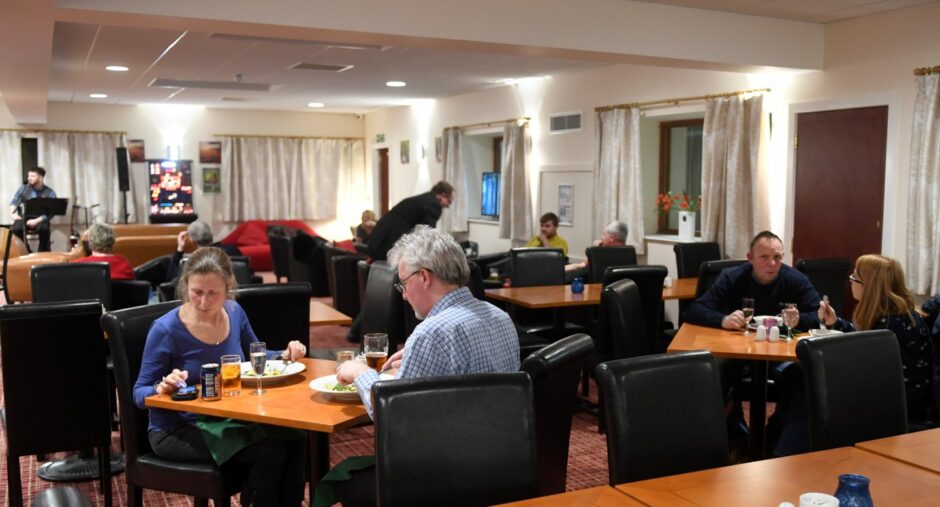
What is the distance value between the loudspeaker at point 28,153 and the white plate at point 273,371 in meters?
10.9

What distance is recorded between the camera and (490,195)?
11086 mm

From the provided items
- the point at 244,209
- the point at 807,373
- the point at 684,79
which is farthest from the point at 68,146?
the point at 807,373

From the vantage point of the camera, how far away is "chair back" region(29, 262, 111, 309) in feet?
15.7

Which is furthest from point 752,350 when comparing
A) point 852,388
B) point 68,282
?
point 68,282

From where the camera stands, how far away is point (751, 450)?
401 centimetres

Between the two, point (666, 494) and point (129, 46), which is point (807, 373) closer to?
point (666, 494)

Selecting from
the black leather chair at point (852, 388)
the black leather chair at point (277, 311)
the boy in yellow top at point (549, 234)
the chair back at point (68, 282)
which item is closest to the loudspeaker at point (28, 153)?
the boy in yellow top at point (549, 234)

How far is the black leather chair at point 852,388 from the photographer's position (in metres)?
2.45

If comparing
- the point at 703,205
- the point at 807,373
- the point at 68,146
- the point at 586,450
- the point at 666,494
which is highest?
the point at 68,146

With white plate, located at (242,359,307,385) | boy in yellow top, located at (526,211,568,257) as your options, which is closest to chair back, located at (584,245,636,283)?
boy in yellow top, located at (526,211,568,257)

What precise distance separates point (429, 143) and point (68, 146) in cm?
559

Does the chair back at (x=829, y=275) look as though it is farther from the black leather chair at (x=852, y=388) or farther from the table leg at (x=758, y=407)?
the black leather chair at (x=852, y=388)

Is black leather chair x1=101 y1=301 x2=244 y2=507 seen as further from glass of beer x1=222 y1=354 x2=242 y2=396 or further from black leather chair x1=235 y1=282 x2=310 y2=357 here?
black leather chair x1=235 y1=282 x2=310 y2=357

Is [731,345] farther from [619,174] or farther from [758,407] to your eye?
[619,174]
